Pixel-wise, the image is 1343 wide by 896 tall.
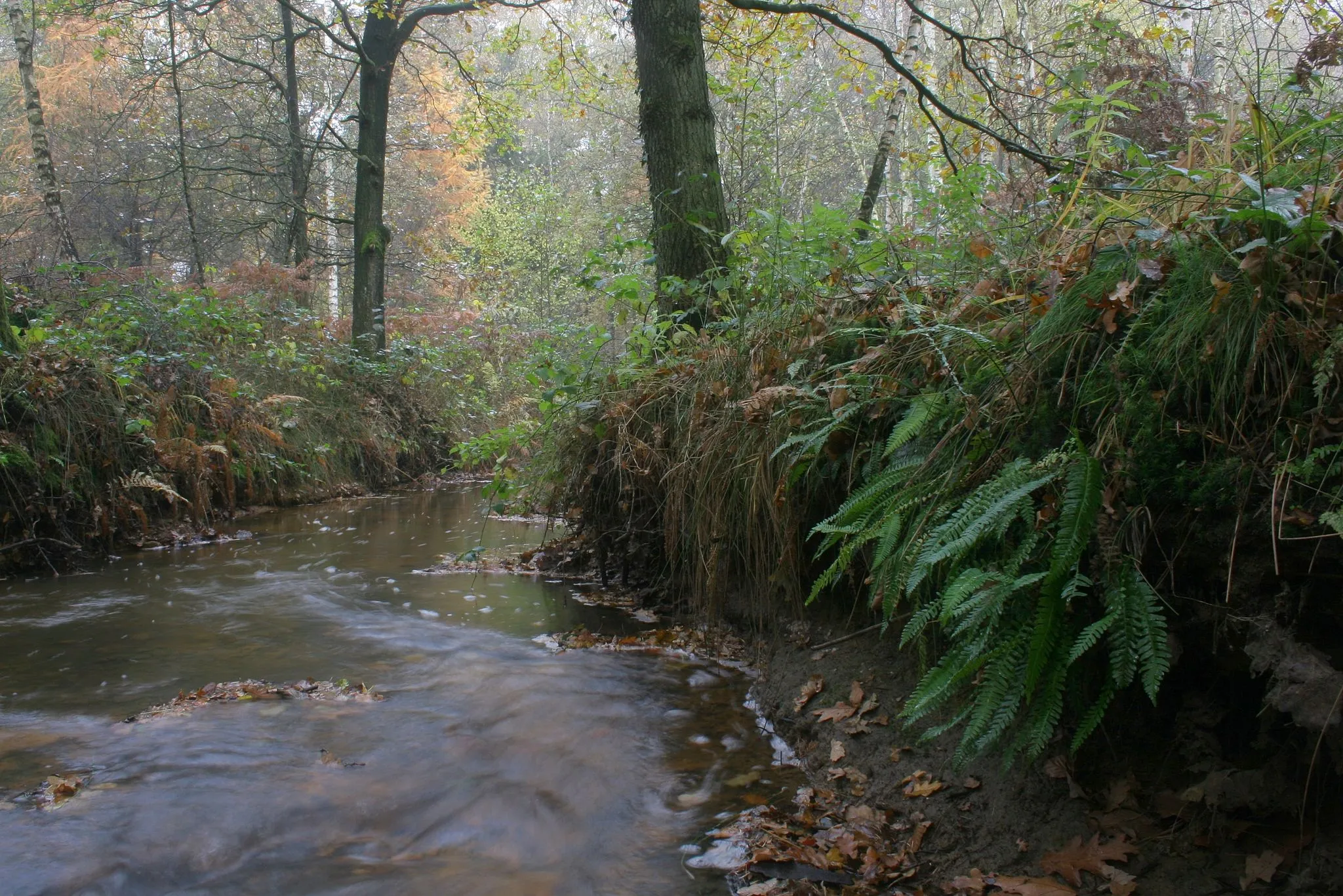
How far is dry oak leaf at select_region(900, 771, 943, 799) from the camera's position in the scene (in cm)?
230

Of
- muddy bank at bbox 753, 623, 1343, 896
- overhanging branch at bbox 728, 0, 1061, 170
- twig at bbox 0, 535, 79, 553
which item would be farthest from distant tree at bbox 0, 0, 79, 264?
muddy bank at bbox 753, 623, 1343, 896

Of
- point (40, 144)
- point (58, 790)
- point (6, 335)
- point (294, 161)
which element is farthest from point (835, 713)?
point (294, 161)

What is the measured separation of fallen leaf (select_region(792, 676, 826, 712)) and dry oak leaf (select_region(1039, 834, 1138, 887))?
46.3 inches

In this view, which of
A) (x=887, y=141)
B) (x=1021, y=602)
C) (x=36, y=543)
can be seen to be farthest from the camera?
(x=887, y=141)

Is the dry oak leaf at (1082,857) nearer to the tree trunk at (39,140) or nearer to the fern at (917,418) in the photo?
the fern at (917,418)

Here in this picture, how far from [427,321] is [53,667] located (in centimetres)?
1397

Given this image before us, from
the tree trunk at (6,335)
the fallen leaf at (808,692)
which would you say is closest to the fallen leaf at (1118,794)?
the fallen leaf at (808,692)

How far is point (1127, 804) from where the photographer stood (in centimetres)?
188

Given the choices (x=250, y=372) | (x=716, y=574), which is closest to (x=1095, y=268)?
(x=716, y=574)

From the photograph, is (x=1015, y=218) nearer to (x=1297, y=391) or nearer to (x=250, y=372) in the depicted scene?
(x=1297, y=391)

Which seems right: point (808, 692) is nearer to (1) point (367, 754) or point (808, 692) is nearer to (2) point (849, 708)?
(2) point (849, 708)

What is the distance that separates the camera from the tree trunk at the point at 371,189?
1296 centimetres

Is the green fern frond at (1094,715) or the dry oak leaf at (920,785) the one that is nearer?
the green fern frond at (1094,715)

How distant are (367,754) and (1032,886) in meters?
2.14
